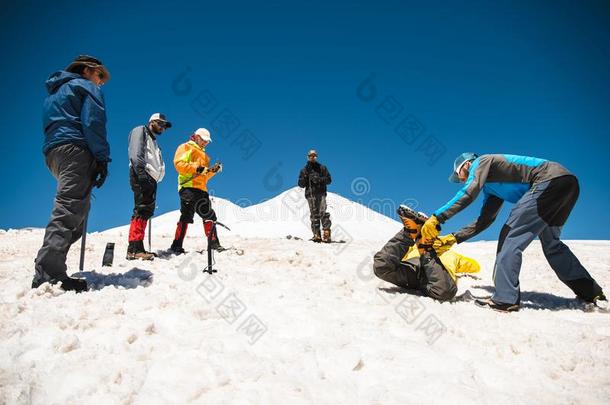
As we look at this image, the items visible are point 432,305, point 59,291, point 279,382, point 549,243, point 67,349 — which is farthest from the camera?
point 549,243

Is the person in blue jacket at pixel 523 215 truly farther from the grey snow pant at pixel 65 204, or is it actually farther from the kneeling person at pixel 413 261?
the grey snow pant at pixel 65 204

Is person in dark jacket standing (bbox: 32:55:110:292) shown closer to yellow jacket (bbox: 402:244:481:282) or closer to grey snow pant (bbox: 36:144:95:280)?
grey snow pant (bbox: 36:144:95:280)

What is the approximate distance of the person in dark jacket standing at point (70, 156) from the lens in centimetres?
338

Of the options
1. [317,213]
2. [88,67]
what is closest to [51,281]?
[88,67]

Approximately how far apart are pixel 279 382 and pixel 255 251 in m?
4.61

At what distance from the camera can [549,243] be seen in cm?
Result: 427

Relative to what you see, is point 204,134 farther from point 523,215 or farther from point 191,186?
point 523,215

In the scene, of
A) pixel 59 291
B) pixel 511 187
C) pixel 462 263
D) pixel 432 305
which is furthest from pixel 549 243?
pixel 59 291

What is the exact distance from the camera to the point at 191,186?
600cm

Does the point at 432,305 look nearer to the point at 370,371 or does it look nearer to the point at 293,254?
the point at 370,371

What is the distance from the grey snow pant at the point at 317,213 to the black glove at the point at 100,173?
6642mm

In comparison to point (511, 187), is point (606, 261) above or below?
below

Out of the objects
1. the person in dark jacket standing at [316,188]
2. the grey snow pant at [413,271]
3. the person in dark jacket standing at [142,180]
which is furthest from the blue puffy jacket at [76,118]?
the person in dark jacket standing at [316,188]

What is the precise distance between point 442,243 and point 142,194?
4239 millimetres
